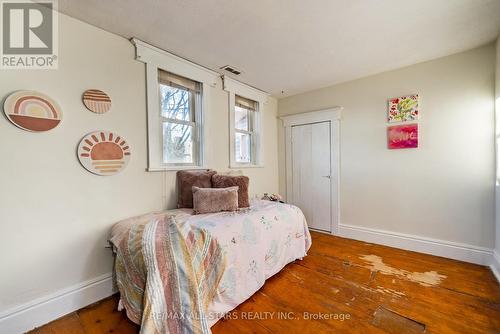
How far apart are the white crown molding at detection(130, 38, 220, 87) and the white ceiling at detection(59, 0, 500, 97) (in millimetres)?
64

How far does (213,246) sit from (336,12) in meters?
2.12

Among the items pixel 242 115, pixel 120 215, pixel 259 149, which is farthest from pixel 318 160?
pixel 120 215

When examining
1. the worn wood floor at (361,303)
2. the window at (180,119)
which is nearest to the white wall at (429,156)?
the worn wood floor at (361,303)

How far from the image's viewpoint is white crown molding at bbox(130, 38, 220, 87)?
2.12 m

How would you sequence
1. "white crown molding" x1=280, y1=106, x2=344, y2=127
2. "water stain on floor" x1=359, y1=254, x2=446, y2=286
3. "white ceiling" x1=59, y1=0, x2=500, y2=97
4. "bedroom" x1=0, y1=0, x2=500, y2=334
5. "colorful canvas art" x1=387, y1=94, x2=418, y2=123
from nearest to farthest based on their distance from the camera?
"bedroom" x1=0, y1=0, x2=500, y2=334, "white ceiling" x1=59, y1=0, x2=500, y2=97, "water stain on floor" x1=359, y1=254, x2=446, y2=286, "colorful canvas art" x1=387, y1=94, x2=418, y2=123, "white crown molding" x1=280, y1=106, x2=344, y2=127

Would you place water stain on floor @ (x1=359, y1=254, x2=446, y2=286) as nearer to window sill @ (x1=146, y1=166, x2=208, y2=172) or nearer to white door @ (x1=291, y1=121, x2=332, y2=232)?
white door @ (x1=291, y1=121, x2=332, y2=232)

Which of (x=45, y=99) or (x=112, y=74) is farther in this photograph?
(x=112, y=74)

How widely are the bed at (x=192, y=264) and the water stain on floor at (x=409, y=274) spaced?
3.46ft

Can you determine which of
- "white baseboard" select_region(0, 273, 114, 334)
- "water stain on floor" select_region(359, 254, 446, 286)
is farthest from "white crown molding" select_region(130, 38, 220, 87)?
"water stain on floor" select_region(359, 254, 446, 286)

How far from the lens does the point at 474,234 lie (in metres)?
2.39

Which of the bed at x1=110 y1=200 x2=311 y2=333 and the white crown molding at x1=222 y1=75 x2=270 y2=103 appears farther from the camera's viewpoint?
the white crown molding at x1=222 y1=75 x2=270 y2=103

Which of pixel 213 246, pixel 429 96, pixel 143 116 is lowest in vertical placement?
pixel 213 246

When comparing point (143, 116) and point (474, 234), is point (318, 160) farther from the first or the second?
point (143, 116)

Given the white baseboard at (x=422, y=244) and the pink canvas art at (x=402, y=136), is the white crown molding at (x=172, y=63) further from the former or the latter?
the white baseboard at (x=422, y=244)
